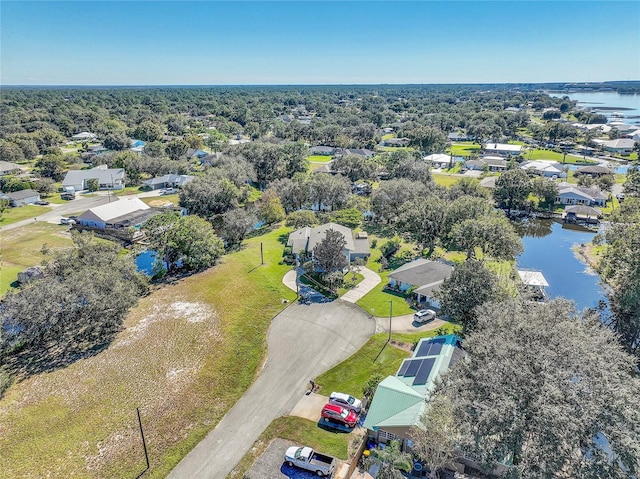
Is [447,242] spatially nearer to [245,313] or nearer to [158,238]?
[245,313]

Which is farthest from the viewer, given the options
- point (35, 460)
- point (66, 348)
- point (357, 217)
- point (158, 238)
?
point (357, 217)

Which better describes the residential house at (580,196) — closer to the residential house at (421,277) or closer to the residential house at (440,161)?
the residential house at (440,161)

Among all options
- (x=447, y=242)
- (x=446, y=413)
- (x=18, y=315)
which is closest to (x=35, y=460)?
(x=18, y=315)

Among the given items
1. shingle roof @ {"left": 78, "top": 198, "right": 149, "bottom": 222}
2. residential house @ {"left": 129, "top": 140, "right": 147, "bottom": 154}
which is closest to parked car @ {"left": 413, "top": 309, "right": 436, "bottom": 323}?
shingle roof @ {"left": 78, "top": 198, "right": 149, "bottom": 222}

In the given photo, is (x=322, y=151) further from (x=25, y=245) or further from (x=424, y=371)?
(x=424, y=371)

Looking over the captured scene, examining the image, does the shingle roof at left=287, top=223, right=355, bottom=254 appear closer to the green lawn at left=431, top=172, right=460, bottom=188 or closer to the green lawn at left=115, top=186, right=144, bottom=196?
the green lawn at left=431, top=172, right=460, bottom=188
